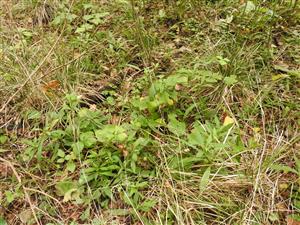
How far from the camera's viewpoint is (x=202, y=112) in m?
1.90

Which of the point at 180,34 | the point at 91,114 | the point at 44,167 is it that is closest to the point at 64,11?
the point at 180,34

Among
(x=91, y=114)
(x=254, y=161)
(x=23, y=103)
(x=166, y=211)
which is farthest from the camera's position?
(x=23, y=103)

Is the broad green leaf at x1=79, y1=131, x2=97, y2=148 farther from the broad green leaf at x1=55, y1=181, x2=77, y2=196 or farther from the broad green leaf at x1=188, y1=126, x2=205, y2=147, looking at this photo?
the broad green leaf at x1=188, y1=126, x2=205, y2=147

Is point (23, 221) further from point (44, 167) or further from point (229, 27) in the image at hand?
point (229, 27)

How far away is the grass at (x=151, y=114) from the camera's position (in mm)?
1565

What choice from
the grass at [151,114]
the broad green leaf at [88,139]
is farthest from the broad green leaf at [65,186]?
the broad green leaf at [88,139]

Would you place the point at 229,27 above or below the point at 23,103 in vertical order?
above

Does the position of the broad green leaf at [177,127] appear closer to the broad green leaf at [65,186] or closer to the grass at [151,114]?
the grass at [151,114]

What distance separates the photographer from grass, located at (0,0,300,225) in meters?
1.57

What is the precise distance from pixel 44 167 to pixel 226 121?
0.96 meters

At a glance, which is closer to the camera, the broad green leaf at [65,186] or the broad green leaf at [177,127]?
the broad green leaf at [65,186]

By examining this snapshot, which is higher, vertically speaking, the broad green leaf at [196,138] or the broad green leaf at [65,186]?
the broad green leaf at [196,138]

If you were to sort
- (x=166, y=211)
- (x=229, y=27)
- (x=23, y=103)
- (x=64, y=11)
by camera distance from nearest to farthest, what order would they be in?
(x=166, y=211) < (x=23, y=103) < (x=229, y=27) < (x=64, y=11)

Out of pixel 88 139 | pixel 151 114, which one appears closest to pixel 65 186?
pixel 88 139
